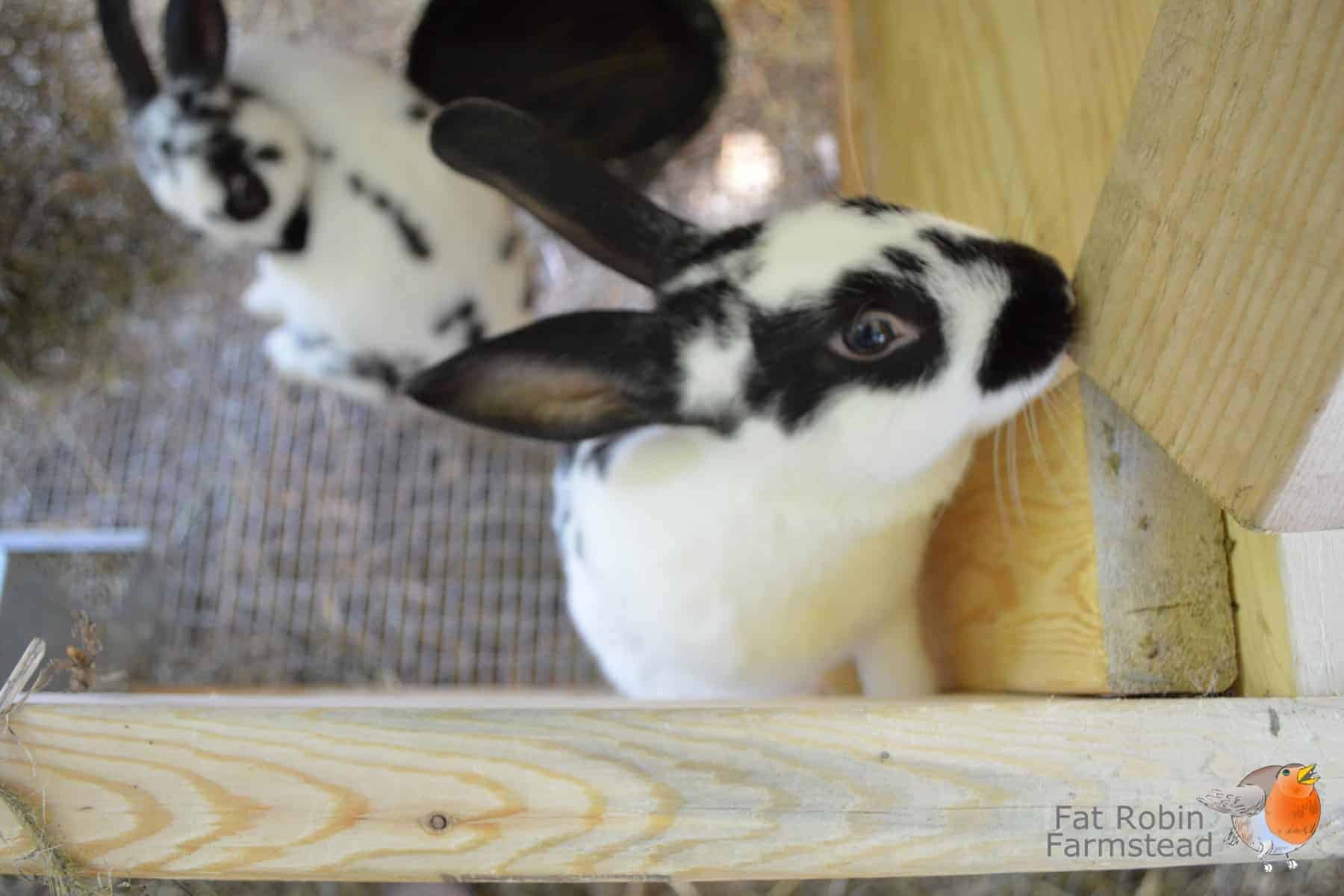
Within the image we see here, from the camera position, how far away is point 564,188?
4.78ft

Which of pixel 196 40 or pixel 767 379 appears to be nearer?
pixel 767 379

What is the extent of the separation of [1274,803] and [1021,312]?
1.97ft

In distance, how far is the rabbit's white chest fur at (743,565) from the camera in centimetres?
157

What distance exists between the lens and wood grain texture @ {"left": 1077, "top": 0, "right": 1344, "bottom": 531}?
850mm

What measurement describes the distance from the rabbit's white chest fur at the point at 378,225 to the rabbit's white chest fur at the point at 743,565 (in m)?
0.82

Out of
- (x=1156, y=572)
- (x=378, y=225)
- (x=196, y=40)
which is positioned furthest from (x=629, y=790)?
(x=196, y=40)

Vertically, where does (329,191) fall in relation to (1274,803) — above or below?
above

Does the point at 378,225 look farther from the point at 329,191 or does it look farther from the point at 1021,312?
the point at 1021,312

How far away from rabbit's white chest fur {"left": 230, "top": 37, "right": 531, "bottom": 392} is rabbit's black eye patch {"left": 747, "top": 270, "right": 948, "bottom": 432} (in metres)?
1.34

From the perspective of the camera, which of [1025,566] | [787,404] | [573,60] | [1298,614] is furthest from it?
[573,60]

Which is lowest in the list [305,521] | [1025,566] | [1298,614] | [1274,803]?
[1274,803]

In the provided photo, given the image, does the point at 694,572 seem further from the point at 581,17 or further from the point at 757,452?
the point at 581,17

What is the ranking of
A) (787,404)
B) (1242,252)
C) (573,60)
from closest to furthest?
(1242,252), (787,404), (573,60)

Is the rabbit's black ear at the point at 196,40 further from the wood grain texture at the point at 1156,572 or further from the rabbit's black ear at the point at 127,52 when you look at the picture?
the wood grain texture at the point at 1156,572
